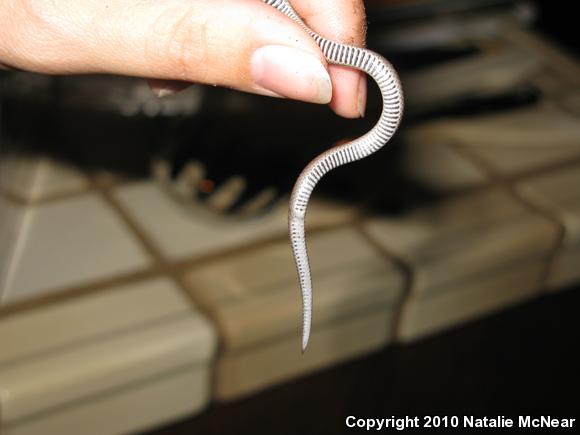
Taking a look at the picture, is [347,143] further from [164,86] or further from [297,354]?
[297,354]

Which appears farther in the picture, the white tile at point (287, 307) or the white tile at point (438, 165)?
the white tile at point (438, 165)

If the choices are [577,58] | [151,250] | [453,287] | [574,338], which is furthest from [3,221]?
[577,58]

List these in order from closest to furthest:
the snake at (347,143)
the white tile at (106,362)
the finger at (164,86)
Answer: the snake at (347,143) < the finger at (164,86) < the white tile at (106,362)

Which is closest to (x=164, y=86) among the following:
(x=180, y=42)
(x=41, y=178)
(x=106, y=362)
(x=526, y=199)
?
(x=180, y=42)

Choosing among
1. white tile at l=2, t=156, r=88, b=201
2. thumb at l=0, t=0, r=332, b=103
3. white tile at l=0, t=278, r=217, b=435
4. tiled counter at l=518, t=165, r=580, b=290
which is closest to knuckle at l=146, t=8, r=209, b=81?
thumb at l=0, t=0, r=332, b=103

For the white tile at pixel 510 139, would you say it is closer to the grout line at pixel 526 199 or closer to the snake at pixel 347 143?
the grout line at pixel 526 199

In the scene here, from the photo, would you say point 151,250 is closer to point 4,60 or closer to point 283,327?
point 283,327

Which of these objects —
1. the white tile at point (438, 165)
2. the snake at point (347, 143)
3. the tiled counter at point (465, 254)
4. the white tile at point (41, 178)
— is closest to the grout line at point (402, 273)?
the tiled counter at point (465, 254)
